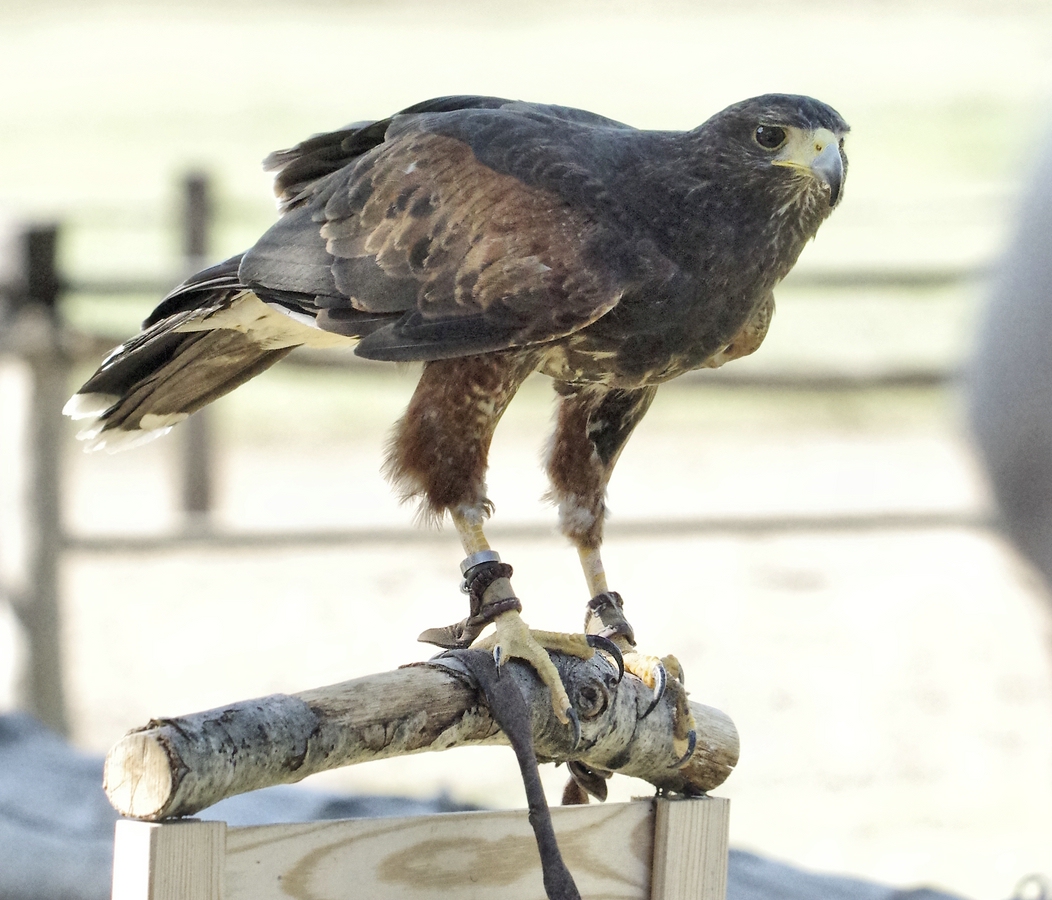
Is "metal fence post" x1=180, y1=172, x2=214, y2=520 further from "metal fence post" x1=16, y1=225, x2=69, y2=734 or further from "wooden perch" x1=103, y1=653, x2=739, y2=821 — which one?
"wooden perch" x1=103, y1=653, x2=739, y2=821

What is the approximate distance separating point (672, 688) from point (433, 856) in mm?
556

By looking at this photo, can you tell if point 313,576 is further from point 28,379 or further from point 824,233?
point 824,233

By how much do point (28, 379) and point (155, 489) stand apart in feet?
19.7

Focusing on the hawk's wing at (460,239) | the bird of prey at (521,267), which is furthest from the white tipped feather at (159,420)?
the hawk's wing at (460,239)

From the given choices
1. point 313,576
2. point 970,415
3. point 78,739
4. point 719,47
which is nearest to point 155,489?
point 313,576

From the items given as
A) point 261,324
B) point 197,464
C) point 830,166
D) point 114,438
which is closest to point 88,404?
point 114,438

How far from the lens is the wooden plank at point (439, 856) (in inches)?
75.6

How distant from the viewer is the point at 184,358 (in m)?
2.70

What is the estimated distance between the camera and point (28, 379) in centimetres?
561

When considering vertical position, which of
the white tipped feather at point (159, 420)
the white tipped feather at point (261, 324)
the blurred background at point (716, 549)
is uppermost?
the white tipped feather at point (261, 324)

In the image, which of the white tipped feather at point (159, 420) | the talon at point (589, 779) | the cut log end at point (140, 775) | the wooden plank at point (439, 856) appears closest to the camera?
the cut log end at point (140, 775)

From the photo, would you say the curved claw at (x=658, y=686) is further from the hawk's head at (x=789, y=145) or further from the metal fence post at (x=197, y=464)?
the metal fence post at (x=197, y=464)

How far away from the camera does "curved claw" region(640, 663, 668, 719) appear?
7.84 ft

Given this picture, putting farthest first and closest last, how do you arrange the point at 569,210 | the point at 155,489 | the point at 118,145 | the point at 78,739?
the point at 118,145 → the point at 155,489 → the point at 78,739 → the point at 569,210
